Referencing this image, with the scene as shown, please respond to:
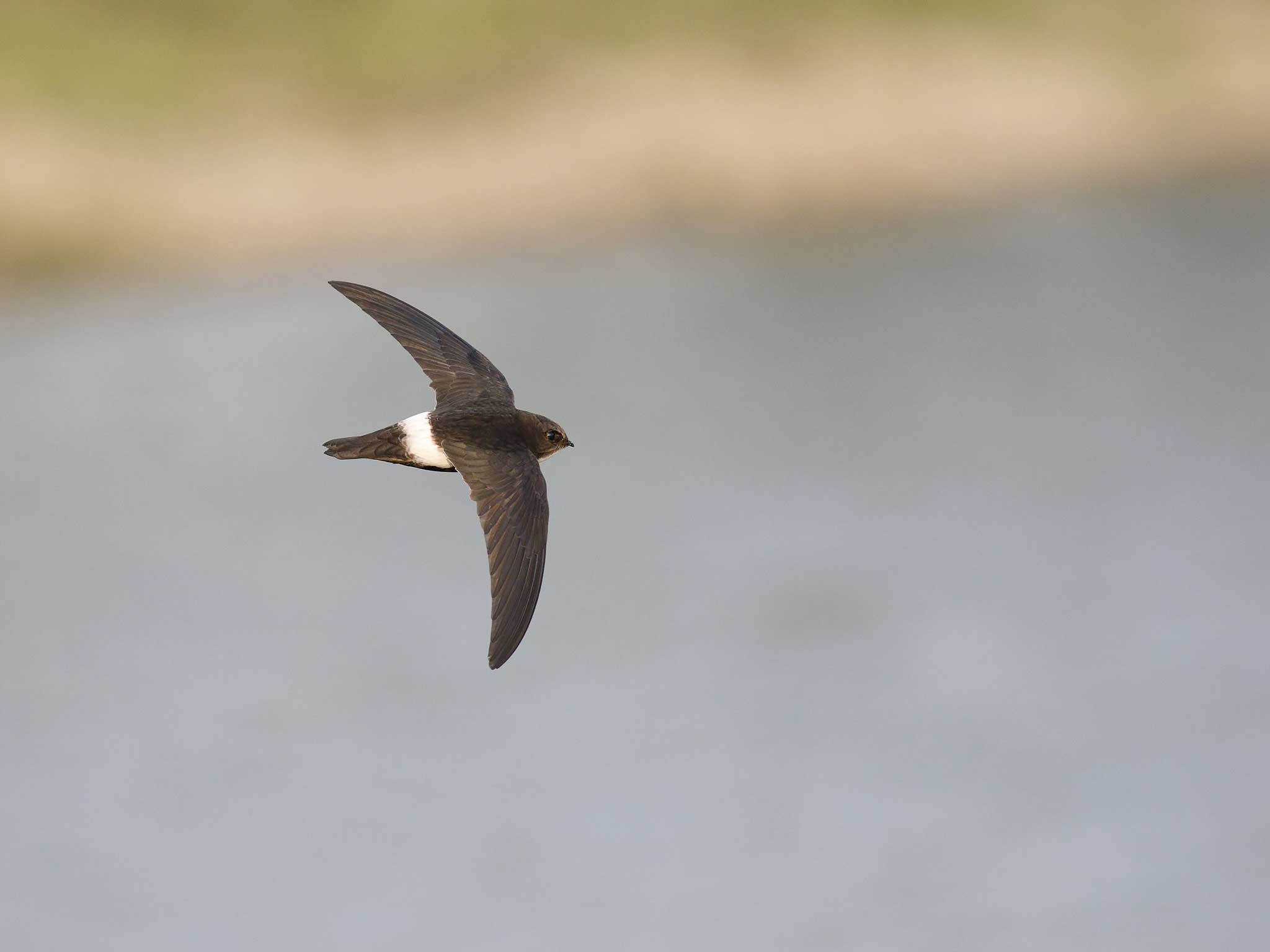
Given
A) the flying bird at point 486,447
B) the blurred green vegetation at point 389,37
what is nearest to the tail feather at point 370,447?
the flying bird at point 486,447

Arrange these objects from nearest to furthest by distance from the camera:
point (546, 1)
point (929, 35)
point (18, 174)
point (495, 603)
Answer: point (495, 603) → point (18, 174) → point (546, 1) → point (929, 35)

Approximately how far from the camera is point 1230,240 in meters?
11.6

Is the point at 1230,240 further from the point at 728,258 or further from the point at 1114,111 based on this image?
the point at 728,258

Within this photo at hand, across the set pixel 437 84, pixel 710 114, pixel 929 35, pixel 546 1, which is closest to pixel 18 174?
pixel 437 84

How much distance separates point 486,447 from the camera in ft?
12.2

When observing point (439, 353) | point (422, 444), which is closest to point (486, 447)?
point (422, 444)

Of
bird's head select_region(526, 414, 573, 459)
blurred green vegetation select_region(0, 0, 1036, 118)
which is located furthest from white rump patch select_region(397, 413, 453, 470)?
blurred green vegetation select_region(0, 0, 1036, 118)

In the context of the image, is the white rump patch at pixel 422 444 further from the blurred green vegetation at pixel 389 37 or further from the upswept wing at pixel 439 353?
the blurred green vegetation at pixel 389 37

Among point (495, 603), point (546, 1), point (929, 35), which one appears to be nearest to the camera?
point (495, 603)

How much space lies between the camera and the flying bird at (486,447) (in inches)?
134

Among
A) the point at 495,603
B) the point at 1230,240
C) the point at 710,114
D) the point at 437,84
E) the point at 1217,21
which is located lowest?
the point at 495,603

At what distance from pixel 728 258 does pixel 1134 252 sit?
2640mm

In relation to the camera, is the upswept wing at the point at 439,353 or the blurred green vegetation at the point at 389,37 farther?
the blurred green vegetation at the point at 389,37

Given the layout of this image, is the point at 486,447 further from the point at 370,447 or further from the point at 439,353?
the point at 439,353
